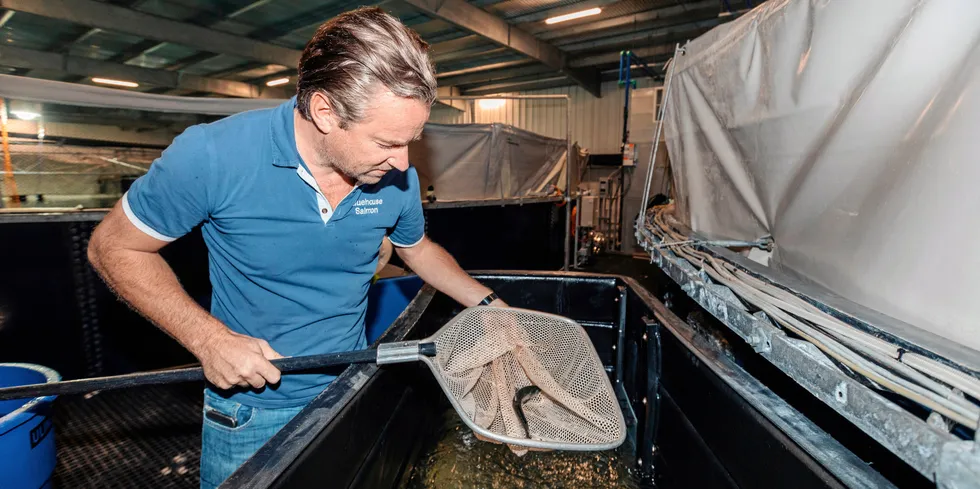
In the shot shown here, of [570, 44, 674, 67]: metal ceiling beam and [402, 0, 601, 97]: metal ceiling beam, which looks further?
[570, 44, 674, 67]: metal ceiling beam

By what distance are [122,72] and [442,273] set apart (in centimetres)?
1279

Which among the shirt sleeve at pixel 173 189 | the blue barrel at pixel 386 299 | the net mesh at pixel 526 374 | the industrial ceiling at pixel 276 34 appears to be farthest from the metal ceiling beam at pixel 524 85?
the shirt sleeve at pixel 173 189

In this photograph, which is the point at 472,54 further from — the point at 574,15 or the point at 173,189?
the point at 173,189

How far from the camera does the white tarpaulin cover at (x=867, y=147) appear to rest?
92 centimetres

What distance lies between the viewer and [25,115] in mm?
2676

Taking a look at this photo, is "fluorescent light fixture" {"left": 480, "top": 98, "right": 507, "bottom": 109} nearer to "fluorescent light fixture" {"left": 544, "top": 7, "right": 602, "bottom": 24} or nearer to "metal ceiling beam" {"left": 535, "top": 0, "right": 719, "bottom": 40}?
"metal ceiling beam" {"left": 535, "top": 0, "right": 719, "bottom": 40}

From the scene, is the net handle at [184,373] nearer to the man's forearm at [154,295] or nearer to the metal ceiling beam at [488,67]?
the man's forearm at [154,295]

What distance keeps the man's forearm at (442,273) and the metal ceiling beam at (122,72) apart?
1149 centimetres

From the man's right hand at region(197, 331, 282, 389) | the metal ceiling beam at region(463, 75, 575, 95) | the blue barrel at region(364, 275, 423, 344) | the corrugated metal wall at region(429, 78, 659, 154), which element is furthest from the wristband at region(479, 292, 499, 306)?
the metal ceiling beam at region(463, 75, 575, 95)

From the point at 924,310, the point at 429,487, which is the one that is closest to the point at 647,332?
the point at 924,310

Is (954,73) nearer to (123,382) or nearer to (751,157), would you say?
(751,157)

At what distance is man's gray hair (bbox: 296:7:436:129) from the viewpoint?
1.11m

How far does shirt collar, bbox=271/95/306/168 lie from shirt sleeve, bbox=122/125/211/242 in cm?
17

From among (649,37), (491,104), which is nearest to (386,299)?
(649,37)
